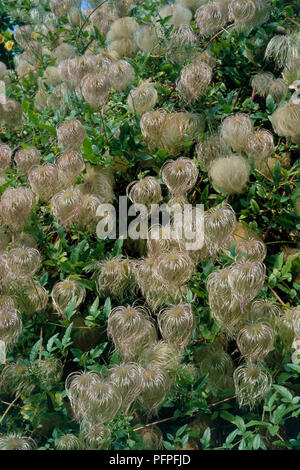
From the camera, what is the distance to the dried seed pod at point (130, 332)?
150 cm

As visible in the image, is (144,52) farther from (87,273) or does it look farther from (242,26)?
(87,273)

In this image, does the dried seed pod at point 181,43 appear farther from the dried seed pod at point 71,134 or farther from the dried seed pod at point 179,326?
the dried seed pod at point 179,326

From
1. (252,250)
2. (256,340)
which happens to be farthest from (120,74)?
(256,340)

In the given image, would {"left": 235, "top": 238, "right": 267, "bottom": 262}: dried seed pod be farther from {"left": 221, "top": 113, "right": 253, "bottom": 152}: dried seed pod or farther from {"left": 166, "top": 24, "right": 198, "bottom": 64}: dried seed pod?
{"left": 166, "top": 24, "right": 198, "bottom": 64}: dried seed pod

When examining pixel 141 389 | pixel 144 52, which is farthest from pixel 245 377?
pixel 144 52

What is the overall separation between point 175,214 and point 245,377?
20.3 inches

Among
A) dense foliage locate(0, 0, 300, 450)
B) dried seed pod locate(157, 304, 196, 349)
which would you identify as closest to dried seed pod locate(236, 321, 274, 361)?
dense foliage locate(0, 0, 300, 450)

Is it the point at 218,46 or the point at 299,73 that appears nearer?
the point at 299,73

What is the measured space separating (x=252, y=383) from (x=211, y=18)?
1.40m

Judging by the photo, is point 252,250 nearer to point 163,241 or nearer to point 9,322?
point 163,241

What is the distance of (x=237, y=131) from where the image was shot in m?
1.80

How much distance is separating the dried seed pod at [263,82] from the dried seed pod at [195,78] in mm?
198

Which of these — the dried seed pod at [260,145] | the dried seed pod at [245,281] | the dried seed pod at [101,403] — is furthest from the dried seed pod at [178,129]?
the dried seed pod at [101,403]

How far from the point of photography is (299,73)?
6.39ft
